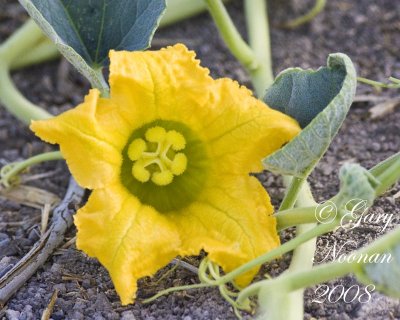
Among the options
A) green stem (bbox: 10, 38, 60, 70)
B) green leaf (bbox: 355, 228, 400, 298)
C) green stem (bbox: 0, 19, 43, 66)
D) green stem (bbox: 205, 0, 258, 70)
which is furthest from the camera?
green stem (bbox: 10, 38, 60, 70)

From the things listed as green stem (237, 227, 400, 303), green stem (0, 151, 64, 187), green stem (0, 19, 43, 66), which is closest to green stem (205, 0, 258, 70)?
green stem (0, 151, 64, 187)

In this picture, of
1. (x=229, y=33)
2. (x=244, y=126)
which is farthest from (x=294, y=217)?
(x=229, y=33)

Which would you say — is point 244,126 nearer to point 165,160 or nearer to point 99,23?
point 165,160

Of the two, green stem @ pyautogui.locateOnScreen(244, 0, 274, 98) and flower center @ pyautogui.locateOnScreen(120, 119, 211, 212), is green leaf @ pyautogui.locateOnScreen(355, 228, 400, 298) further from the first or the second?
green stem @ pyautogui.locateOnScreen(244, 0, 274, 98)

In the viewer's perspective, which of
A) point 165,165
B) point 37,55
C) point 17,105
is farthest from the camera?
point 37,55

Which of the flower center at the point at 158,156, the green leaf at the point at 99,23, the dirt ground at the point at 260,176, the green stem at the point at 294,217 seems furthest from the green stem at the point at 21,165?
the green stem at the point at 294,217
